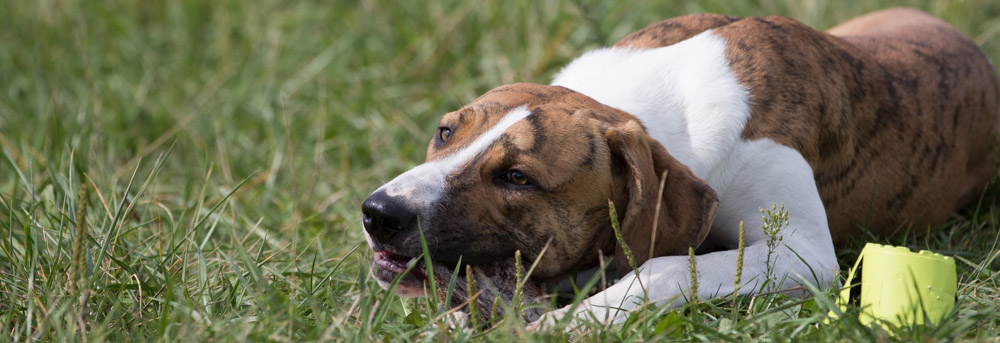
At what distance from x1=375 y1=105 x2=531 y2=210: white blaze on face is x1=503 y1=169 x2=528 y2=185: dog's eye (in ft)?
0.39

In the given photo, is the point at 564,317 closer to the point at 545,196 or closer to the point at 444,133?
the point at 545,196

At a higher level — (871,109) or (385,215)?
(871,109)

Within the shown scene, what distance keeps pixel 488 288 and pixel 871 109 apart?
5.85 ft

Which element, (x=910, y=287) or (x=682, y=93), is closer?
(x=910, y=287)

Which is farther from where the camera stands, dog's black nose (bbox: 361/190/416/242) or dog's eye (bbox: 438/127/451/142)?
dog's eye (bbox: 438/127/451/142)

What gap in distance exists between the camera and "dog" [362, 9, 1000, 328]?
122 inches

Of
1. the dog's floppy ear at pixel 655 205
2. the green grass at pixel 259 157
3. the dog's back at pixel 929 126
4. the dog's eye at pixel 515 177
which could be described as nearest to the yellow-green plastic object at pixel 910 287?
the green grass at pixel 259 157

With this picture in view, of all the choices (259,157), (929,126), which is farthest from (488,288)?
(259,157)

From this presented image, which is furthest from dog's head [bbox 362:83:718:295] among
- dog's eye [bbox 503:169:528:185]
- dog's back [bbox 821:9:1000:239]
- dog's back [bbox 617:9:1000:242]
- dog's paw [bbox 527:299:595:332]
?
dog's back [bbox 821:9:1000:239]

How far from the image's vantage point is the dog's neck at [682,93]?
3436 mm

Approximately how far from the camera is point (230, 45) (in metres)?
7.24

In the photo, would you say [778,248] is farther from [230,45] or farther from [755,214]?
[230,45]

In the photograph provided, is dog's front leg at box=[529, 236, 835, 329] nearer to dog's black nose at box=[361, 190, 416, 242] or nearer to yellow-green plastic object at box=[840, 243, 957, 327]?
yellow-green plastic object at box=[840, 243, 957, 327]

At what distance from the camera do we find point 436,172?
3102 millimetres
